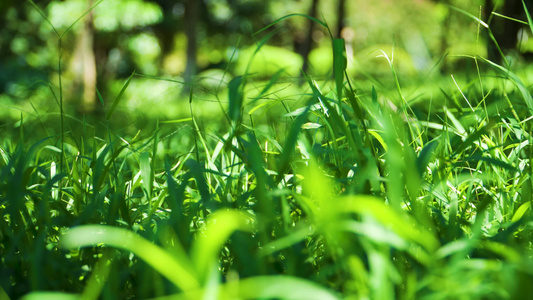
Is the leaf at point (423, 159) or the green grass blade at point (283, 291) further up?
the leaf at point (423, 159)

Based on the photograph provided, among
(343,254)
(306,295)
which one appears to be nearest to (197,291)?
(306,295)

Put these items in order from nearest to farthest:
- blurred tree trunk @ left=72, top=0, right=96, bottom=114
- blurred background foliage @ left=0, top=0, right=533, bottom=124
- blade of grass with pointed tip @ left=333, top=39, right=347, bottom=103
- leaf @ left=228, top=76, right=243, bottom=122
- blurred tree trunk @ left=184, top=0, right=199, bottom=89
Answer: leaf @ left=228, top=76, right=243, bottom=122 → blade of grass with pointed tip @ left=333, top=39, right=347, bottom=103 → blurred tree trunk @ left=72, top=0, right=96, bottom=114 → blurred tree trunk @ left=184, top=0, right=199, bottom=89 → blurred background foliage @ left=0, top=0, right=533, bottom=124

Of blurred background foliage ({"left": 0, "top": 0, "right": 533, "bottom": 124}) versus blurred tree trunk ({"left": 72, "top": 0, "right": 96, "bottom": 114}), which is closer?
blurred tree trunk ({"left": 72, "top": 0, "right": 96, "bottom": 114})

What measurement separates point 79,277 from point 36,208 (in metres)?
0.32

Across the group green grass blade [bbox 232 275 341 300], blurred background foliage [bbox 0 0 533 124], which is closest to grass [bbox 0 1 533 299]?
green grass blade [bbox 232 275 341 300]

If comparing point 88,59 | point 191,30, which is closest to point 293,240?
point 88,59

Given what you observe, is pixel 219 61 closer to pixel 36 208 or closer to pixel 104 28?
pixel 104 28

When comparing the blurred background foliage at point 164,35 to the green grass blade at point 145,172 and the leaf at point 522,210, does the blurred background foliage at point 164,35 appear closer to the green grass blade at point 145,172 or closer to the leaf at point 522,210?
the green grass blade at point 145,172

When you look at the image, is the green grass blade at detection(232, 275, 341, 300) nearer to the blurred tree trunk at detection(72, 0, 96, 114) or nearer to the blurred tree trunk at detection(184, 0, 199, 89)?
the blurred tree trunk at detection(72, 0, 96, 114)

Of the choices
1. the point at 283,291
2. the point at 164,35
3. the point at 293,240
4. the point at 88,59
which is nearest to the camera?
the point at 283,291

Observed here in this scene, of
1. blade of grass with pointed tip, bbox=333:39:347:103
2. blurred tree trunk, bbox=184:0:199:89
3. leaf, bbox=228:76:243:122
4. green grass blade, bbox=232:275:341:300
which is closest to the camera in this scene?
green grass blade, bbox=232:275:341:300

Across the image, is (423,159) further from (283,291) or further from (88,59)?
(88,59)

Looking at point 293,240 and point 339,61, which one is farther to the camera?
point 339,61

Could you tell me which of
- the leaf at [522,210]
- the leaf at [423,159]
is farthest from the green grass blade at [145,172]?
the leaf at [522,210]
